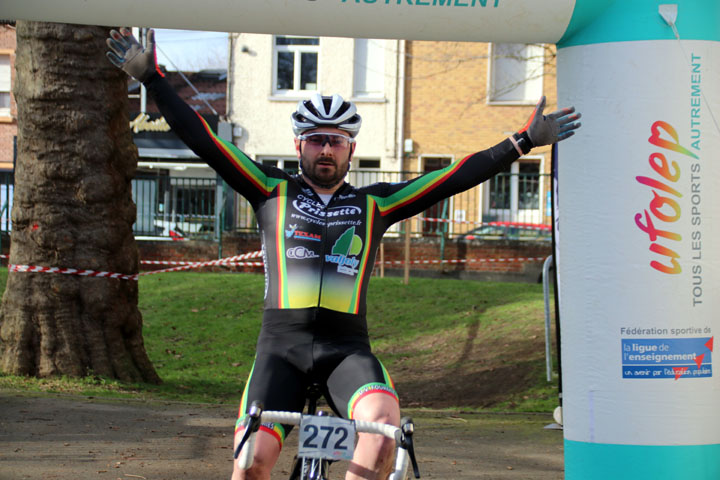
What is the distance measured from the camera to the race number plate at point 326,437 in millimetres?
3438

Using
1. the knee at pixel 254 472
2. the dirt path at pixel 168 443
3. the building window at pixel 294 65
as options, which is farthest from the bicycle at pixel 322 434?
the building window at pixel 294 65

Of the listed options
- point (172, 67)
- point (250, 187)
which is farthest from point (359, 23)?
point (172, 67)

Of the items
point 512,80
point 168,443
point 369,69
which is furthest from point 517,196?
point 168,443

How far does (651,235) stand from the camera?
17.1ft

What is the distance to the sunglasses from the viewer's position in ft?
14.7

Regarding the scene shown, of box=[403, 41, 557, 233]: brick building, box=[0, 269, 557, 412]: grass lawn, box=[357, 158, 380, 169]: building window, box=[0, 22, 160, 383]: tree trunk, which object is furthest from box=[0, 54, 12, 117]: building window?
box=[0, 22, 160, 383]: tree trunk

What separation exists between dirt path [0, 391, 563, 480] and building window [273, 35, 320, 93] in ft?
63.9

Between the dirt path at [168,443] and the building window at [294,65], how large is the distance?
19.5 meters

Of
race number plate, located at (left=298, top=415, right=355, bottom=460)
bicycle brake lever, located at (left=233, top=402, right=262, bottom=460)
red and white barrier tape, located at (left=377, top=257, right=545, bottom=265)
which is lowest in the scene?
race number plate, located at (left=298, top=415, right=355, bottom=460)

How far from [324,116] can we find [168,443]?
3675 millimetres

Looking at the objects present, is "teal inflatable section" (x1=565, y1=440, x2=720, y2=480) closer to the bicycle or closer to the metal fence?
the bicycle

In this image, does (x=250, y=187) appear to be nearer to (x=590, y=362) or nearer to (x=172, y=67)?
(x=590, y=362)

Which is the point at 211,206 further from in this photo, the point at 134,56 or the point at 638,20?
the point at 134,56

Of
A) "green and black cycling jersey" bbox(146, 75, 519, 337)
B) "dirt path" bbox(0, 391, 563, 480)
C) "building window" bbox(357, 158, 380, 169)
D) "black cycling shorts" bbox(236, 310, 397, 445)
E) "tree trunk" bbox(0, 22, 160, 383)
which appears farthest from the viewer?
"building window" bbox(357, 158, 380, 169)
